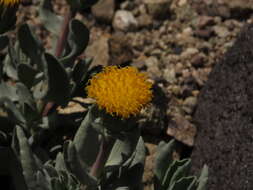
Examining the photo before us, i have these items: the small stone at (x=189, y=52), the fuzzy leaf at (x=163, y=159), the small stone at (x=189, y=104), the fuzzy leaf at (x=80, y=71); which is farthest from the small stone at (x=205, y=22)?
the fuzzy leaf at (x=163, y=159)

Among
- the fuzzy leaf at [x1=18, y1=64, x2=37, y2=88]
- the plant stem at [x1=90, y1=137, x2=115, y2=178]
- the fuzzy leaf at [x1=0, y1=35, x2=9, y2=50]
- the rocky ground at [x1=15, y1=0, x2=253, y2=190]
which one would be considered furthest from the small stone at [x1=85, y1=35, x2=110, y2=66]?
the plant stem at [x1=90, y1=137, x2=115, y2=178]

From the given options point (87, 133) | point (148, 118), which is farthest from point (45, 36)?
point (87, 133)

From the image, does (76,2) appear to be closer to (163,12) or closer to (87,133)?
(87,133)

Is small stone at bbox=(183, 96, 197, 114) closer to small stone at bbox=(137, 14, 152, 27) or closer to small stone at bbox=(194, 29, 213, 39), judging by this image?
small stone at bbox=(194, 29, 213, 39)

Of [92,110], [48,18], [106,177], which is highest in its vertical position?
[48,18]

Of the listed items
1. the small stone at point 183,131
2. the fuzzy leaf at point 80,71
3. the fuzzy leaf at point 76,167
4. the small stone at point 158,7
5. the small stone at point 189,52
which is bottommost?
the small stone at point 183,131

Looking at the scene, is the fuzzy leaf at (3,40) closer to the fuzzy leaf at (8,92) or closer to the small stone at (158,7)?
the fuzzy leaf at (8,92)
